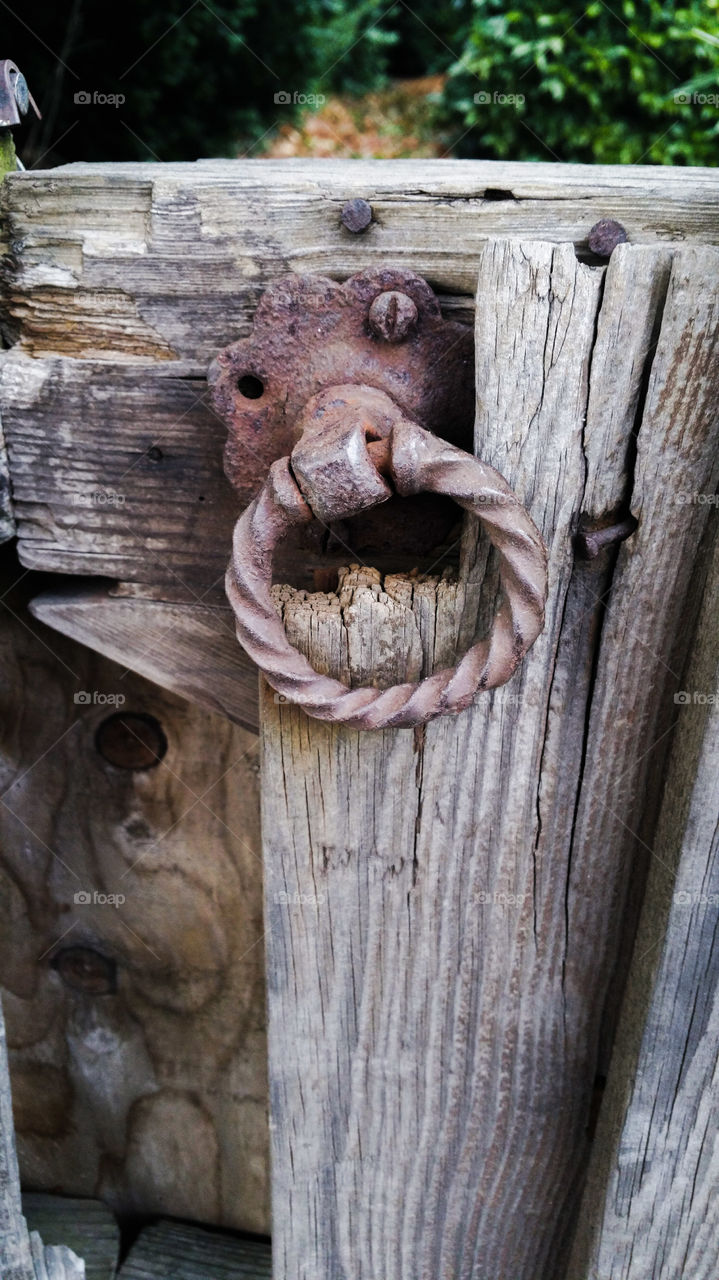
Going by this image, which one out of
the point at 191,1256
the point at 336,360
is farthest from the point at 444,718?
the point at 191,1256

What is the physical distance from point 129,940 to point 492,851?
22.7 inches

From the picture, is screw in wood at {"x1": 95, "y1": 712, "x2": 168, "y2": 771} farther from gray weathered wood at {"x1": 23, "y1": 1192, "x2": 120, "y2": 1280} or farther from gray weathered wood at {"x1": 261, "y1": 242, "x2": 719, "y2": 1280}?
gray weathered wood at {"x1": 23, "y1": 1192, "x2": 120, "y2": 1280}

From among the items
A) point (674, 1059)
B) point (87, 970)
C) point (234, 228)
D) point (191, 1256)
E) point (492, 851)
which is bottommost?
point (191, 1256)

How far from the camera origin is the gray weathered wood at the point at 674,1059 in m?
0.86

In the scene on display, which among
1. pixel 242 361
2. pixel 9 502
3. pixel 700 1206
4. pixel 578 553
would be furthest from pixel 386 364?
pixel 700 1206

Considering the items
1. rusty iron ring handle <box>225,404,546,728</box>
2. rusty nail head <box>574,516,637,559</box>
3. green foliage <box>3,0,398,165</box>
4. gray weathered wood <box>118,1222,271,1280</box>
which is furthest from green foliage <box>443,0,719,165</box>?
gray weathered wood <box>118,1222,271,1280</box>

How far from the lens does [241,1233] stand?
1385 mm

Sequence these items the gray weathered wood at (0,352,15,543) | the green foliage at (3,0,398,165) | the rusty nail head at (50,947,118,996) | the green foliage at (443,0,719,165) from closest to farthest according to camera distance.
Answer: the gray weathered wood at (0,352,15,543), the rusty nail head at (50,947,118,996), the green foliage at (3,0,398,165), the green foliage at (443,0,719,165)

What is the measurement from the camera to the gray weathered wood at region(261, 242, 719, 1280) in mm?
803

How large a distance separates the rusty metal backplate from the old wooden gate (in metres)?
0.04

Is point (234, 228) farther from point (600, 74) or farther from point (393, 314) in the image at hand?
point (600, 74)

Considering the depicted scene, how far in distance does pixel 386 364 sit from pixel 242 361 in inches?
5.2

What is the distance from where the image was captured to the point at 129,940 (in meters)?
1.26

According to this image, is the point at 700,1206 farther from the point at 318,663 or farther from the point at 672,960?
the point at 318,663
